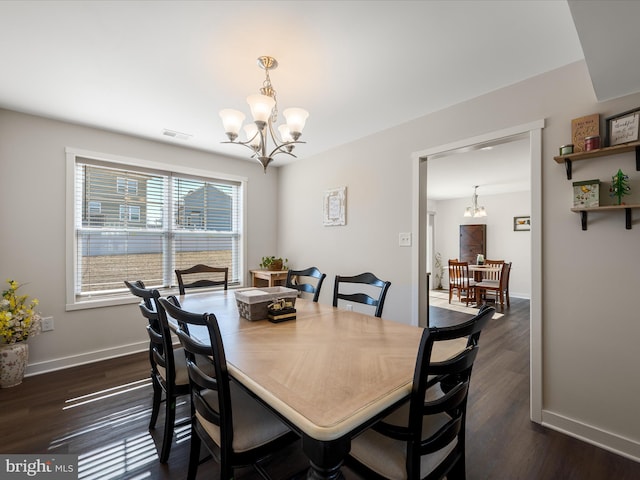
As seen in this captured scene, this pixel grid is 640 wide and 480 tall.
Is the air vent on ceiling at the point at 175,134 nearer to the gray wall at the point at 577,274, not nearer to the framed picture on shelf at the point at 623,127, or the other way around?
the gray wall at the point at 577,274

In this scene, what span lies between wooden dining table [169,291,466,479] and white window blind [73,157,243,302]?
2190 millimetres

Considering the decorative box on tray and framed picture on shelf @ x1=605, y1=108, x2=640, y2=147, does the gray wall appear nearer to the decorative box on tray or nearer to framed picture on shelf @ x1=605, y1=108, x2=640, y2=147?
framed picture on shelf @ x1=605, y1=108, x2=640, y2=147

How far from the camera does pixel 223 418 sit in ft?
3.54

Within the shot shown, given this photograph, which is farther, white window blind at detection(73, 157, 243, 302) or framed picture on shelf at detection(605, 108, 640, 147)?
white window blind at detection(73, 157, 243, 302)

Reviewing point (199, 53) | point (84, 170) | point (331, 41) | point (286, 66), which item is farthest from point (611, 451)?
point (84, 170)

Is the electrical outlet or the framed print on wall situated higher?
the framed print on wall

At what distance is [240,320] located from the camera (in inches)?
69.7

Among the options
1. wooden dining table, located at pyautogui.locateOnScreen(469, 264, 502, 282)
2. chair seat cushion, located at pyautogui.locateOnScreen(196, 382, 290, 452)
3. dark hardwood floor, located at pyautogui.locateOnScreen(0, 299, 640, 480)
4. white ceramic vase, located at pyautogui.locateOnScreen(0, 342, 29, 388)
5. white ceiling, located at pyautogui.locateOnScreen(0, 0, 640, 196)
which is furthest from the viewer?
wooden dining table, located at pyautogui.locateOnScreen(469, 264, 502, 282)

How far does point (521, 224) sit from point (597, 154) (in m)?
5.72

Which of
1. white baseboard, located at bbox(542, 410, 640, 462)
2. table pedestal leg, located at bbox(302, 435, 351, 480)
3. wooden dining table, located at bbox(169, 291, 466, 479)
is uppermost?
wooden dining table, located at bbox(169, 291, 466, 479)

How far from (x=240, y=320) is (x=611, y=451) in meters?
2.39

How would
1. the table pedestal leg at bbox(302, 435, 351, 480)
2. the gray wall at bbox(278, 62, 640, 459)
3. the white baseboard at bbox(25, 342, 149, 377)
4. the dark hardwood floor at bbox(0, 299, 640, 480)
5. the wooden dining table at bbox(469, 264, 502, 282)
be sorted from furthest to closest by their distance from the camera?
the wooden dining table at bbox(469, 264, 502, 282)
the white baseboard at bbox(25, 342, 149, 377)
the gray wall at bbox(278, 62, 640, 459)
the dark hardwood floor at bbox(0, 299, 640, 480)
the table pedestal leg at bbox(302, 435, 351, 480)

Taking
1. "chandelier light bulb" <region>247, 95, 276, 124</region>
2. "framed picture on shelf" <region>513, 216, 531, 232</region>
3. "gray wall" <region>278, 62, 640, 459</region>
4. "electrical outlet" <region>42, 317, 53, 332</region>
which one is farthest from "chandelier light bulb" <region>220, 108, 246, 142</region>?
"framed picture on shelf" <region>513, 216, 531, 232</region>

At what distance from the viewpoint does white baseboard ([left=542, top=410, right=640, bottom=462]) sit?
1.69m
